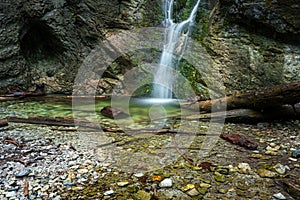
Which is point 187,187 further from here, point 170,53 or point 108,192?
point 170,53

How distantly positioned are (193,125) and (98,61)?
6100mm

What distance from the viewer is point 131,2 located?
30.6 feet

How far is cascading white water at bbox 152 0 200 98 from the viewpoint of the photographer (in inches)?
331

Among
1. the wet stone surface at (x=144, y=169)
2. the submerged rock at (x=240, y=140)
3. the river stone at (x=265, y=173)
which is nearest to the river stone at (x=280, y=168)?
the wet stone surface at (x=144, y=169)

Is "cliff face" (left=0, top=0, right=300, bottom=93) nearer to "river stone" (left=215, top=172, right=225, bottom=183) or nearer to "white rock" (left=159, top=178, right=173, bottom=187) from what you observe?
"river stone" (left=215, top=172, right=225, bottom=183)

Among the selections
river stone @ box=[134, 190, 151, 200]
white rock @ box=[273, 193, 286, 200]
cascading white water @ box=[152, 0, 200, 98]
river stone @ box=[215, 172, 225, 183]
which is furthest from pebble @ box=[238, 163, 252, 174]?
cascading white water @ box=[152, 0, 200, 98]

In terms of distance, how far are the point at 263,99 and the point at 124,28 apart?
6357 millimetres

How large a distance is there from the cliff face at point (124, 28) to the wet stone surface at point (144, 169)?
3.19 metres

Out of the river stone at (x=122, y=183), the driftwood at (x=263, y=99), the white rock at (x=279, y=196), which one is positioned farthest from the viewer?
the driftwood at (x=263, y=99)

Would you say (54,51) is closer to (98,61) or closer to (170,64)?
(98,61)

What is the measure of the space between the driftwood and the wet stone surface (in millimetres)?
627

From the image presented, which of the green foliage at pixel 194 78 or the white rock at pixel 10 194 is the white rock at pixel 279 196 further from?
the green foliage at pixel 194 78

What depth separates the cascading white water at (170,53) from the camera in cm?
841

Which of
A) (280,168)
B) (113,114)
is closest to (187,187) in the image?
(280,168)
